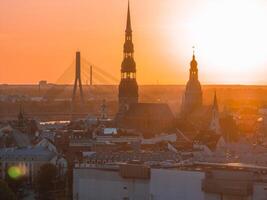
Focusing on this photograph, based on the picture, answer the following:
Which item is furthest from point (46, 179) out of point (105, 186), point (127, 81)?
point (127, 81)

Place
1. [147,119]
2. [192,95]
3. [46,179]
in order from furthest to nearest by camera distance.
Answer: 1. [192,95]
2. [147,119]
3. [46,179]

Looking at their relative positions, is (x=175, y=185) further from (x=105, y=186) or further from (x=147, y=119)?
(x=147, y=119)

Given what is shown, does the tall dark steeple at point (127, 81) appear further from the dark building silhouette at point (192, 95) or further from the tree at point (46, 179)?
the tree at point (46, 179)

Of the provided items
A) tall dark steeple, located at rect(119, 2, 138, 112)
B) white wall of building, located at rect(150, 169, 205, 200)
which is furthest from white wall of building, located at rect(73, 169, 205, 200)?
tall dark steeple, located at rect(119, 2, 138, 112)

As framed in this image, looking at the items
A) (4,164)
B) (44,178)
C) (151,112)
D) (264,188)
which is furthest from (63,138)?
(264,188)

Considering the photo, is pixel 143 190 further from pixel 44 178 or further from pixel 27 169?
pixel 27 169

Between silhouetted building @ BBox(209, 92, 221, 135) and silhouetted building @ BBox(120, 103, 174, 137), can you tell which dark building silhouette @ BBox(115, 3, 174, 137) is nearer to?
silhouetted building @ BBox(120, 103, 174, 137)
